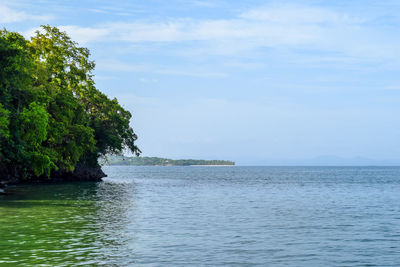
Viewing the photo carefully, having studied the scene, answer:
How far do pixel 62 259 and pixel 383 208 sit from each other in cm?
3030

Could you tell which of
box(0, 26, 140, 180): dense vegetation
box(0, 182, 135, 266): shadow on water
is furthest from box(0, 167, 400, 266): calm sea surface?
box(0, 26, 140, 180): dense vegetation

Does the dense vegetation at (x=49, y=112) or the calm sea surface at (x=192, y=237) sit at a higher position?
the dense vegetation at (x=49, y=112)

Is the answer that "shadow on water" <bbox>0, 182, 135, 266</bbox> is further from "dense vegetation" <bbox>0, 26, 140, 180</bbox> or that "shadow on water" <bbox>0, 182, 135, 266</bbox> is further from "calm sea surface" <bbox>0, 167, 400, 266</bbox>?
"dense vegetation" <bbox>0, 26, 140, 180</bbox>

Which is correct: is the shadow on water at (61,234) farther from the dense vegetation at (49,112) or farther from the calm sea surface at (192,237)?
the dense vegetation at (49,112)

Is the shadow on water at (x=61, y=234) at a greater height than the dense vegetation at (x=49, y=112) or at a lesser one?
lesser

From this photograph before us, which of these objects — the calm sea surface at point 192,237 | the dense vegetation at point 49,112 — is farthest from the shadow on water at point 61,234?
the dense vegetation at point 49,112

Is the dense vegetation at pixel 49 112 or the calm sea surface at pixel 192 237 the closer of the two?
the calm sea surface at pixel 192 237

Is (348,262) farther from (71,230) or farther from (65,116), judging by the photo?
(65,116)

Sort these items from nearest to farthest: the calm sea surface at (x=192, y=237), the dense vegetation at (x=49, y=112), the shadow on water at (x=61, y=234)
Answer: the shadow on water at (x=61, y=234)
the calm sea surface at (x=192, y=237)
the dense vegetation at (x=49, y=112)

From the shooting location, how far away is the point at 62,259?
1683cm

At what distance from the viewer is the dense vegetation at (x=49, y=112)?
4391 centimetres

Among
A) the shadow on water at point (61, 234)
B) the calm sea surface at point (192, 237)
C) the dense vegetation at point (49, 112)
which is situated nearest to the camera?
the shadow on water at point (61, 234)

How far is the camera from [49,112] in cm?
5519

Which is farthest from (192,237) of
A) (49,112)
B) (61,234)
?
(49,112)
